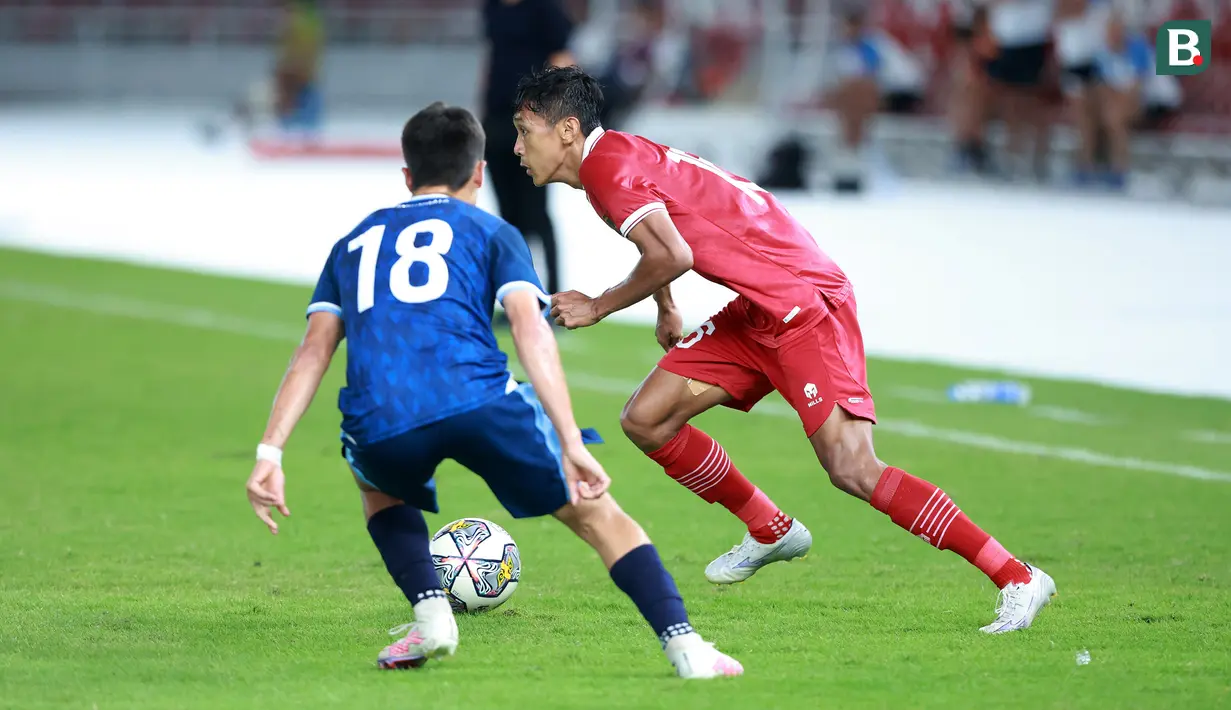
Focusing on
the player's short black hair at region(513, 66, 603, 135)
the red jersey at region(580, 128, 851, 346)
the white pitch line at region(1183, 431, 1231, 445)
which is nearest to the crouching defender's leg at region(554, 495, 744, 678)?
the red jersey at region(580, 128, 851, 346)

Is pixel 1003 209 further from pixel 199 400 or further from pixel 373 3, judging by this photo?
pixel 373 3

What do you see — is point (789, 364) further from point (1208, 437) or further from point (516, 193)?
point (516, 193)

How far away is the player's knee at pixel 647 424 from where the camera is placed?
5754 mm

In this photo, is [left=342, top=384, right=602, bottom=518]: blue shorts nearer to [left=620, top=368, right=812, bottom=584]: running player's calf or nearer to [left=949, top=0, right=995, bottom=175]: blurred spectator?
[left=620, top=368, right=812, bottom=584]: running player's calf

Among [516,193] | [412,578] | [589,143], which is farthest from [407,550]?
[516,193]

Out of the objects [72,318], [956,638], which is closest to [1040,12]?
[72,318]

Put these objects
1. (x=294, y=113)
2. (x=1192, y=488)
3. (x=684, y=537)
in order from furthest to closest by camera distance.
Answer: (x=294, y=113) → (x=1192, y=488) → (x=684, y=537)

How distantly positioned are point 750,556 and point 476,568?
3.27 ft

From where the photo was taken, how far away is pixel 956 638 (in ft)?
16.6

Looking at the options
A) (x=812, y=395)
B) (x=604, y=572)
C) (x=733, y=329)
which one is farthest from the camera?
(x=604, y=572)

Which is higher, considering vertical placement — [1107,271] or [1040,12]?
[1040,12]

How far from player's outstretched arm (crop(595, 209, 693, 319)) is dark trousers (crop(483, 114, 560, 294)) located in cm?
643

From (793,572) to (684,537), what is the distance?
2.37 feet

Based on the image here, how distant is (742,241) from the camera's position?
549cm
